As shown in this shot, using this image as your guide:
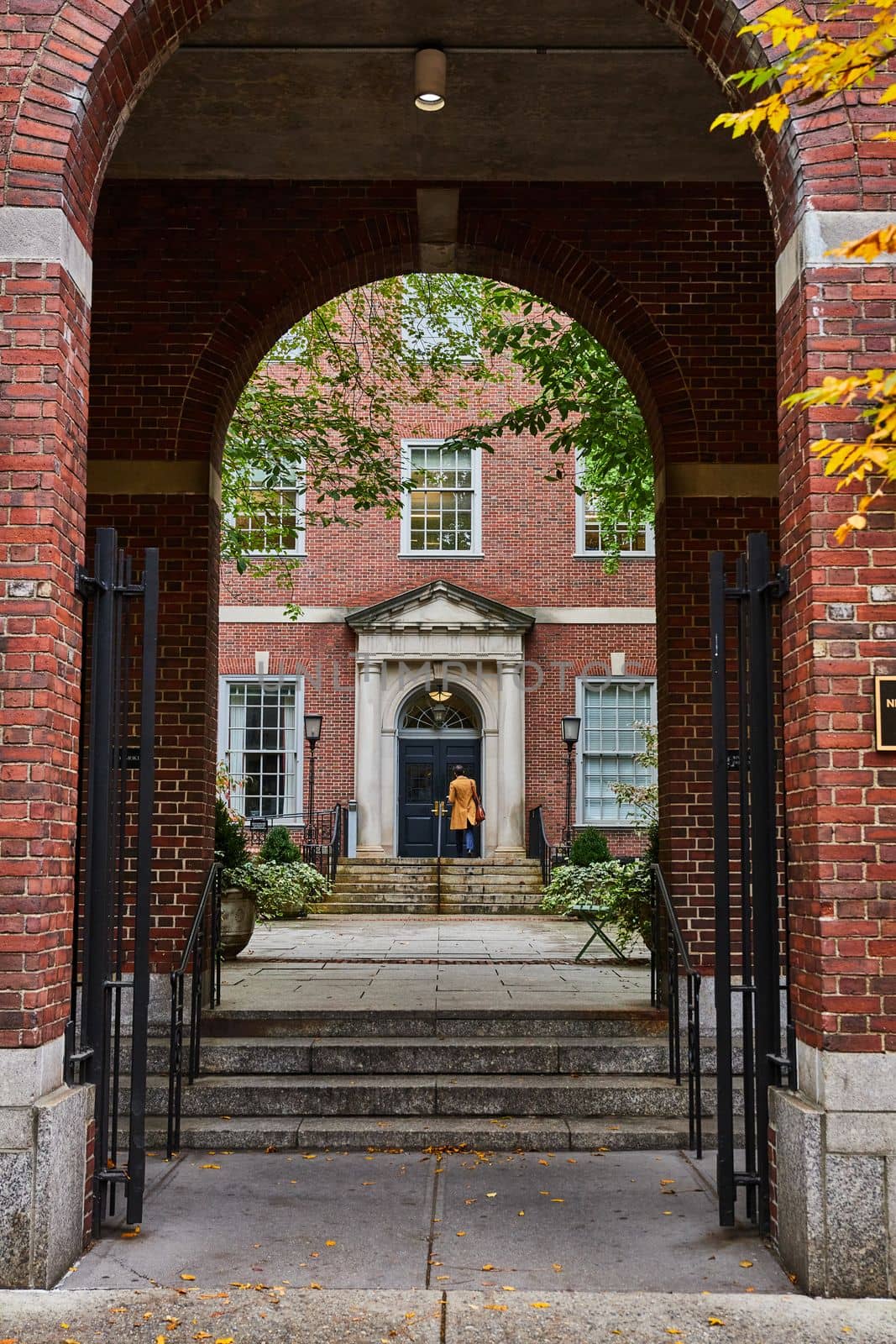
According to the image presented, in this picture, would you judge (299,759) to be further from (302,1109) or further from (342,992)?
(302,1109)

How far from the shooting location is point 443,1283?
477 centimetres

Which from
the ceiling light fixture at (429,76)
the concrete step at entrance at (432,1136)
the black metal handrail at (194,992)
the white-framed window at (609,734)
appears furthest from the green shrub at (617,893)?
the white-framed window at (609,734)

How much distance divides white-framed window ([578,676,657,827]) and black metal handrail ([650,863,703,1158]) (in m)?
13.2

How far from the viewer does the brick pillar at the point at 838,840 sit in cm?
456

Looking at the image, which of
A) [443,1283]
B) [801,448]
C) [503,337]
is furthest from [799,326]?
[503,337]

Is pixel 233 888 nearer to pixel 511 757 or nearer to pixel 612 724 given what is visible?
pixel 511 757

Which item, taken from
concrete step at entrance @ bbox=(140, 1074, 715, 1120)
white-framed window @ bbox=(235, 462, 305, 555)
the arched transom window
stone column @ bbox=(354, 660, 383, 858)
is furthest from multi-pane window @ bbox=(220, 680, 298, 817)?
concrete step at entrance @ bbox=(140, 1074, 715, 1120)

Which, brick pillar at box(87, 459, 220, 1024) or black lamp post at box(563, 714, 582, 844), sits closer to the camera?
brick pillar at box(87, 459, 220, 1024)

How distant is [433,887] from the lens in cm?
1928

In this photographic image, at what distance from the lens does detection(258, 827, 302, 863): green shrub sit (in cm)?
1872

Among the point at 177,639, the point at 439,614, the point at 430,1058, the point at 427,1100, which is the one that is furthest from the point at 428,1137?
the point at 439,614

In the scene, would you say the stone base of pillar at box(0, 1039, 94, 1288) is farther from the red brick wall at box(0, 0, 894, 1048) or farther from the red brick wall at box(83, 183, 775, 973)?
the red brick wall at box(83, 183, 775, 973)

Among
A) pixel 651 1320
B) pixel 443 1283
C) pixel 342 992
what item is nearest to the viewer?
pixel 651 1320

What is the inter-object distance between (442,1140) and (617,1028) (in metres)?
1.53
